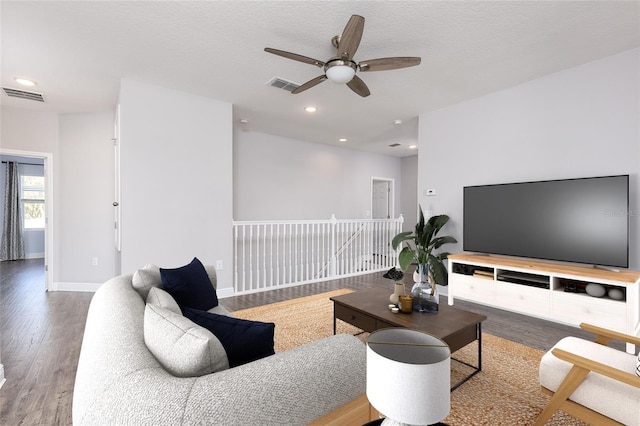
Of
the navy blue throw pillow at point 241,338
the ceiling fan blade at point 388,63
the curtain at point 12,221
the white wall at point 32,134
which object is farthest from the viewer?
the curtain at point 12,221

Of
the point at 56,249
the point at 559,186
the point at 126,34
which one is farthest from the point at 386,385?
the point at 56,249

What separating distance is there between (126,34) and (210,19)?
2.64 feet

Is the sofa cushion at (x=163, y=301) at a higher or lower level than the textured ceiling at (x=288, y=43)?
lower

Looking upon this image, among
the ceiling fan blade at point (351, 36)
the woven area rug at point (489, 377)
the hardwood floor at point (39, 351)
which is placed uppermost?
the ceiling fan blade at point (351, 36)

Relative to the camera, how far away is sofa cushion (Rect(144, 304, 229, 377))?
90 centimetres

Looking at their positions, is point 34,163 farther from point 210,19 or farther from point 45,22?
point 210,19

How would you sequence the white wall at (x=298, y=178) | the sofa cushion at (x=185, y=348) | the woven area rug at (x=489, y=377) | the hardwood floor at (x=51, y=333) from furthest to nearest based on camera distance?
1. the white wall at (x=298, y=178)
2. the hardwood floor at (x=51, y=333)
3. the woven area rug at (x=489, y=377)
4. the sofa cushion at (x=185, y=348)

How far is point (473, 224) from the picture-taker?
3791 millimetres

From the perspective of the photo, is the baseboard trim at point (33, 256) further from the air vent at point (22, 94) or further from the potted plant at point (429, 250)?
the potted plant at point (429, 250)

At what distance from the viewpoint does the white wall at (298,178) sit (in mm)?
5652

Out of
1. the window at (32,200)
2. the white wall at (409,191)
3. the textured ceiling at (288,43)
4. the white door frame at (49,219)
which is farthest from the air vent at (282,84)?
the window at (32,200)

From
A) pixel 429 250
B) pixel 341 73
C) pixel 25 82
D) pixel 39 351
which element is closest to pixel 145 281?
pixel 39 351

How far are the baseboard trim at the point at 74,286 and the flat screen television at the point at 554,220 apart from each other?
17.8 feet

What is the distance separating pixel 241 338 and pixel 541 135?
3.83 m
